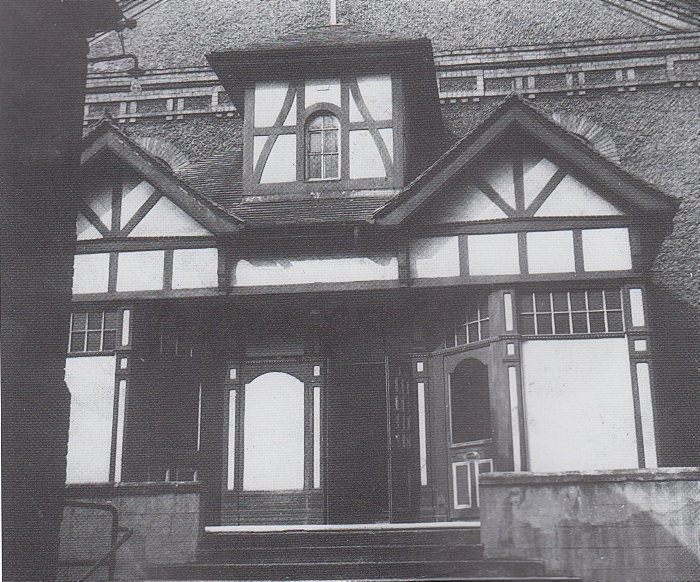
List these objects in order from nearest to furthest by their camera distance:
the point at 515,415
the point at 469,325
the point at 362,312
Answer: the point at 515,415
the point at 469,325
the point at 362,312

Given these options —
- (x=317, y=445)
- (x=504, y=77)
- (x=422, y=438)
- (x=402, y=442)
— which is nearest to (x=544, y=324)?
(x=422, y=438)

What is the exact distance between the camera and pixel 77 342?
6586mm

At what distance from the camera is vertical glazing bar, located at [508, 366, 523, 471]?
6.17m

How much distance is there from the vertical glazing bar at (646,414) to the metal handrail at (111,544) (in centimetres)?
330

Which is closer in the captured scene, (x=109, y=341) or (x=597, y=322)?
(x=597, y=322)

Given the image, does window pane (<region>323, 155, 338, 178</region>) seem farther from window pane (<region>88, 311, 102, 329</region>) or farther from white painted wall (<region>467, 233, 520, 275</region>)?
window pane (<region>88, 311, 102, 329</region>)

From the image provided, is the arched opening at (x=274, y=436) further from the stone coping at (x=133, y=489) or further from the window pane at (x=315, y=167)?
the window pane at (x=315, y=167)

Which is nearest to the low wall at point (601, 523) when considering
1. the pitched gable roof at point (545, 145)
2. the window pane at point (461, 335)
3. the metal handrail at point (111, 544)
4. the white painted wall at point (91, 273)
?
the window pane at point (461, 335)

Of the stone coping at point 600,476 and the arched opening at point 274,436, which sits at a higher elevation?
the arched opening at point 274,436

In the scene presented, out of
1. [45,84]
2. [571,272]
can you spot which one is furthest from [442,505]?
[45,84]

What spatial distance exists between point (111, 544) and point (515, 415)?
2.73 m

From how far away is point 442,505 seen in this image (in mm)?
6746

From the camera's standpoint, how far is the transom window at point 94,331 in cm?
659

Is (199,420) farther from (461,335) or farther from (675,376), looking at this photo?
(675,376)
